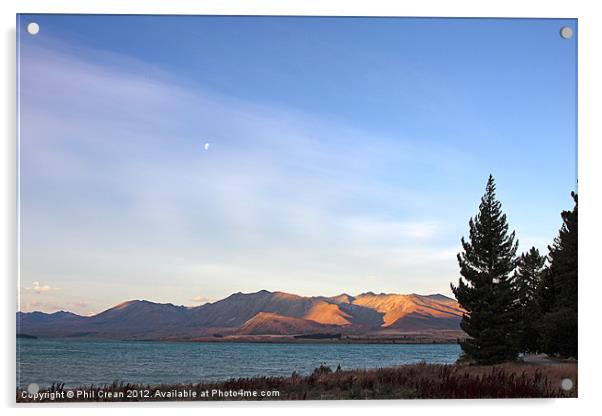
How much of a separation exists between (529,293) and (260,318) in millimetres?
1712

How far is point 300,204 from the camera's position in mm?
5094

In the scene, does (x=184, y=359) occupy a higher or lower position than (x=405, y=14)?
lower

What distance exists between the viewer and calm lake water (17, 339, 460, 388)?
482 cm

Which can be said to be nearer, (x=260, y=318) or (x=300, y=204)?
(x=260, y=318)

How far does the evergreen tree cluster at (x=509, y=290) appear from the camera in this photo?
5020mm

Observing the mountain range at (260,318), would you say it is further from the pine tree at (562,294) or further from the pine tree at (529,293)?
the pine tree at (562,294)

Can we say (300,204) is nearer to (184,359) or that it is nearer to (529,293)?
(184,359)

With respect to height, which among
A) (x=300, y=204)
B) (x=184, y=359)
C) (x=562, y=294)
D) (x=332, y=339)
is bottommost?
(x=184, y=359)

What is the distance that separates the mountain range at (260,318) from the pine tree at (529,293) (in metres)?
0.40

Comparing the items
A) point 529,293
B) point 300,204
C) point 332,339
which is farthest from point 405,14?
point 332,339

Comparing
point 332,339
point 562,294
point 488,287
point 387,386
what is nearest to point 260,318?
Answer: point 332,339

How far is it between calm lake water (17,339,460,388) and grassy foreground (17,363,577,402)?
0.05 meters

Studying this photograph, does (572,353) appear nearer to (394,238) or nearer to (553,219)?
(553,219)
